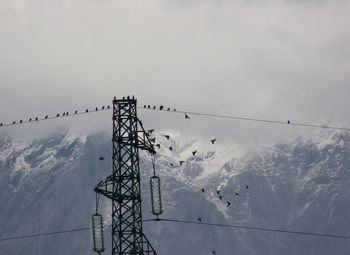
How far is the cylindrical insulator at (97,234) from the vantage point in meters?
111

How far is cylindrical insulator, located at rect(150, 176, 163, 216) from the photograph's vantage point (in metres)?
111

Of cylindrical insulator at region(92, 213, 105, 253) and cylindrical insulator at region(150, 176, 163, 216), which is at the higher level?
cylindrical insulator at region(150, 176, 163, 216)

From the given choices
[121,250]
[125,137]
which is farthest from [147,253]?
[125,137]

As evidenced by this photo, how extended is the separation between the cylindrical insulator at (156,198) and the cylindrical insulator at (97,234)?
5555mm

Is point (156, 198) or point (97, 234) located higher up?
→ point (156, 198)

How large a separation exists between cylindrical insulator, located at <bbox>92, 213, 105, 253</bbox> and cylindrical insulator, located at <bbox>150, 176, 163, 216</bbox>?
219 inches

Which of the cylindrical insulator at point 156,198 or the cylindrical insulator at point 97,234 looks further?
the cylindrical insulator at point 97,234

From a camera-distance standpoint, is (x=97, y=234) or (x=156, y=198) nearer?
(x=156, y=198)

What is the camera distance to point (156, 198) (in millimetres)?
111750

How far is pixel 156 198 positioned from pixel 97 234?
718 cm

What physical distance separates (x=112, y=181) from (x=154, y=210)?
5492 millimetres

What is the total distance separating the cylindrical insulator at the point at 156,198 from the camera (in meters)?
111

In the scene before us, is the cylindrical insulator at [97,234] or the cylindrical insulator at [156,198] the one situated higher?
the cylindrical insulator at [156,198]

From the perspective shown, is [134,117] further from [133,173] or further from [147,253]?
[147,253]
